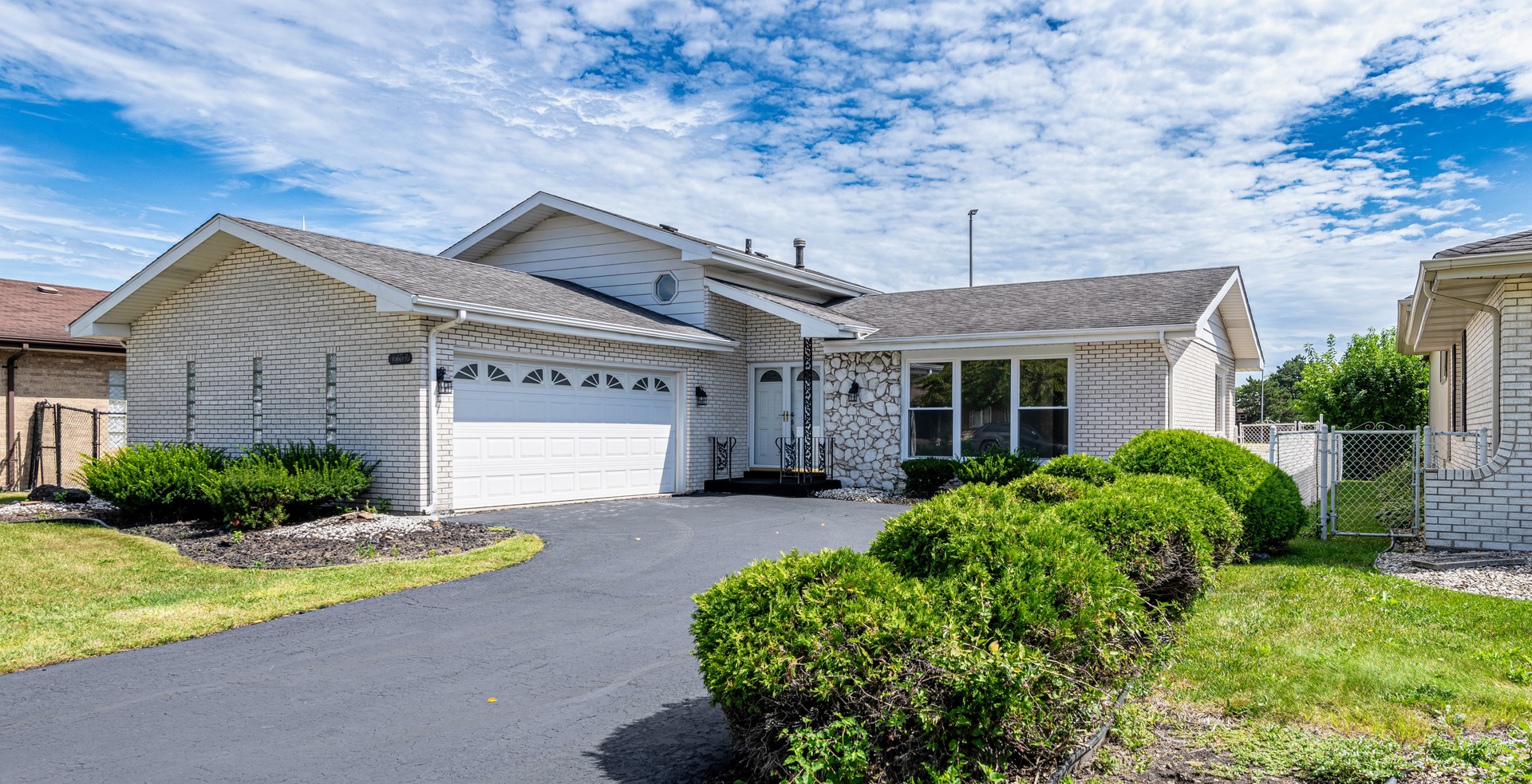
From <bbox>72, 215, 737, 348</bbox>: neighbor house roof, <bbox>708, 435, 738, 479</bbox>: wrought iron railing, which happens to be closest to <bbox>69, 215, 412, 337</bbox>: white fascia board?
<bbox>72, 215, 737, 348</bbox>: neighbor house roof

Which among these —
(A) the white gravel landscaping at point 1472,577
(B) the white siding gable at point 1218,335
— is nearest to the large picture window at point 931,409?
(B) the white siding gable at point 1218,335

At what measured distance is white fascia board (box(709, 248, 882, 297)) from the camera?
691 inches

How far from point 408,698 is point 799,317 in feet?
39.8

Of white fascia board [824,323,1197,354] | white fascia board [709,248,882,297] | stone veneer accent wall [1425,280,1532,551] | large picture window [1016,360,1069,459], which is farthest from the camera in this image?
white fascia board [709,248,882,297]

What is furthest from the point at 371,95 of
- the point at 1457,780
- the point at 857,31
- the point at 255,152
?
the point at 1457,780

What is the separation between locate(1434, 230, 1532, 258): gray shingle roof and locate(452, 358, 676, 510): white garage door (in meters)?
11.8

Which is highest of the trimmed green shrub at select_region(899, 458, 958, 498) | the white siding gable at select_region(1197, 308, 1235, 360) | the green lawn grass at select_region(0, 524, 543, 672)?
the white siding gable at select_region(1197, 308, 1235, 360)

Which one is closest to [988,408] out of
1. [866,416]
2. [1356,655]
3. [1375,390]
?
[866,416]

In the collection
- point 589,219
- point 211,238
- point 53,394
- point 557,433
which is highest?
point 589,219

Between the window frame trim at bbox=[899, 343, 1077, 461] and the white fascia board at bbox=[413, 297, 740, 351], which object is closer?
the white fascia board at bbox=[413, 297, 740, 351]

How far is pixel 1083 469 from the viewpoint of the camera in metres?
9.18

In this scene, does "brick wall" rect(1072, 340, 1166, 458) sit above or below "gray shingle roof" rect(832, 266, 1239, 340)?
below

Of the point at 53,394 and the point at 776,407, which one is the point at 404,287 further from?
the point at 53,394

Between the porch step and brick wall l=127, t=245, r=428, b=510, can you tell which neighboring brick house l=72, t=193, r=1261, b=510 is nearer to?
brick wall l=127, t=245, r=428, b=510
